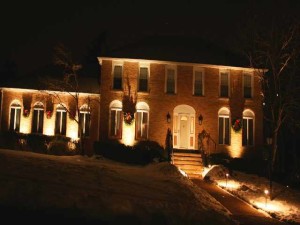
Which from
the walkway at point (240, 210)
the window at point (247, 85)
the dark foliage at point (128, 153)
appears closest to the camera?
the walkway at point (240, 210)

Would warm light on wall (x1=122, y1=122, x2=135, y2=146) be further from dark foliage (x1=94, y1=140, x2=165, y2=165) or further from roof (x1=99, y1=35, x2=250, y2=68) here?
roof (x1=99, y1=35, x2=250, y2=68)

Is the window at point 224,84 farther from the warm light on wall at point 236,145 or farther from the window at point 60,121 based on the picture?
the window at point 60,121

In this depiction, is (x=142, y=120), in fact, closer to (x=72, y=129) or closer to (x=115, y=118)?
(x=115, y=118)

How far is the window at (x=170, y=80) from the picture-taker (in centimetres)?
2709

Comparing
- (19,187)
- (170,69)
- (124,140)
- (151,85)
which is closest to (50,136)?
(124,140)

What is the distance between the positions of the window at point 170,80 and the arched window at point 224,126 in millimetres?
3496

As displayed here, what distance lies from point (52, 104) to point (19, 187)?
17.1 meters

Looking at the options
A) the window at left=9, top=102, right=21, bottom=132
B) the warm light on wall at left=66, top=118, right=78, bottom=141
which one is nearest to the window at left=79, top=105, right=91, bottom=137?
the warm light on wall at left=66, top=118, right=78, bottom=141

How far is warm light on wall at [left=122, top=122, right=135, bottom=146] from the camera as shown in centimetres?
2627

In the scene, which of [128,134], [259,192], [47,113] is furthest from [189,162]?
[47,113]

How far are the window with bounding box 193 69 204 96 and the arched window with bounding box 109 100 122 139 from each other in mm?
5146

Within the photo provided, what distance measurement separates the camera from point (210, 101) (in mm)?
27219

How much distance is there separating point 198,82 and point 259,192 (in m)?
10.8

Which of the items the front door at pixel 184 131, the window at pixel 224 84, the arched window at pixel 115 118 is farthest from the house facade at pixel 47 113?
the window at pixel 224 84
